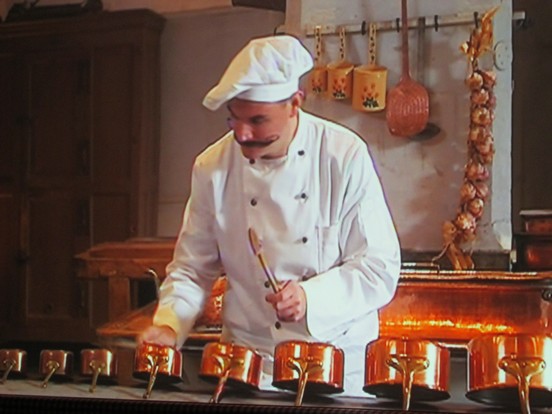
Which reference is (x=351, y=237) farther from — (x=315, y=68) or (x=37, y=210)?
(x=37, y=210)

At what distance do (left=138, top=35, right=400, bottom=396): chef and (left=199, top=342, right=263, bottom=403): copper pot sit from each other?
0.08m

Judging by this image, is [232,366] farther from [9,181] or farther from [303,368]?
[9,181]

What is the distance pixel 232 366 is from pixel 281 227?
218 millimetres

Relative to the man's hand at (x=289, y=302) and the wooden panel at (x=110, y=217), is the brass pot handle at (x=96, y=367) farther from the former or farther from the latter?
the wooden panel at (x=110, y=217)

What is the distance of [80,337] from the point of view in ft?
5.73

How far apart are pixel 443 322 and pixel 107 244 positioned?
60cm

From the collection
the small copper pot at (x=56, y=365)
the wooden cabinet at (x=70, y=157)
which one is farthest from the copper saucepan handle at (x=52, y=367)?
the wooden cabinet at (x=70, y=157)

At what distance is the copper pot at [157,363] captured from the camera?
3.37 feet

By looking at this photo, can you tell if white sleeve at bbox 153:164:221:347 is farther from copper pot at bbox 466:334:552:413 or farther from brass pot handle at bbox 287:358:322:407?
copper pot at bbox 466:334:552:413

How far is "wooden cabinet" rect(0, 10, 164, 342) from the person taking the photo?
178 cm

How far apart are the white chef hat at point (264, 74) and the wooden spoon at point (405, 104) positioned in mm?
551

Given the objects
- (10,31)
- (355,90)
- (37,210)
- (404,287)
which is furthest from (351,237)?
(10,31)

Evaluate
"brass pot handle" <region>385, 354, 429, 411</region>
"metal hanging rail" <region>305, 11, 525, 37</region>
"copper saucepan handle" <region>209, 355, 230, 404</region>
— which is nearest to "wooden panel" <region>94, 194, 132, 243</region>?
"metal hanging rail" <region>305, 11, 525, 37</region>

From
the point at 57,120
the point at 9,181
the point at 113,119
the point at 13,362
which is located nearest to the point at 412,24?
the point at 113,119
